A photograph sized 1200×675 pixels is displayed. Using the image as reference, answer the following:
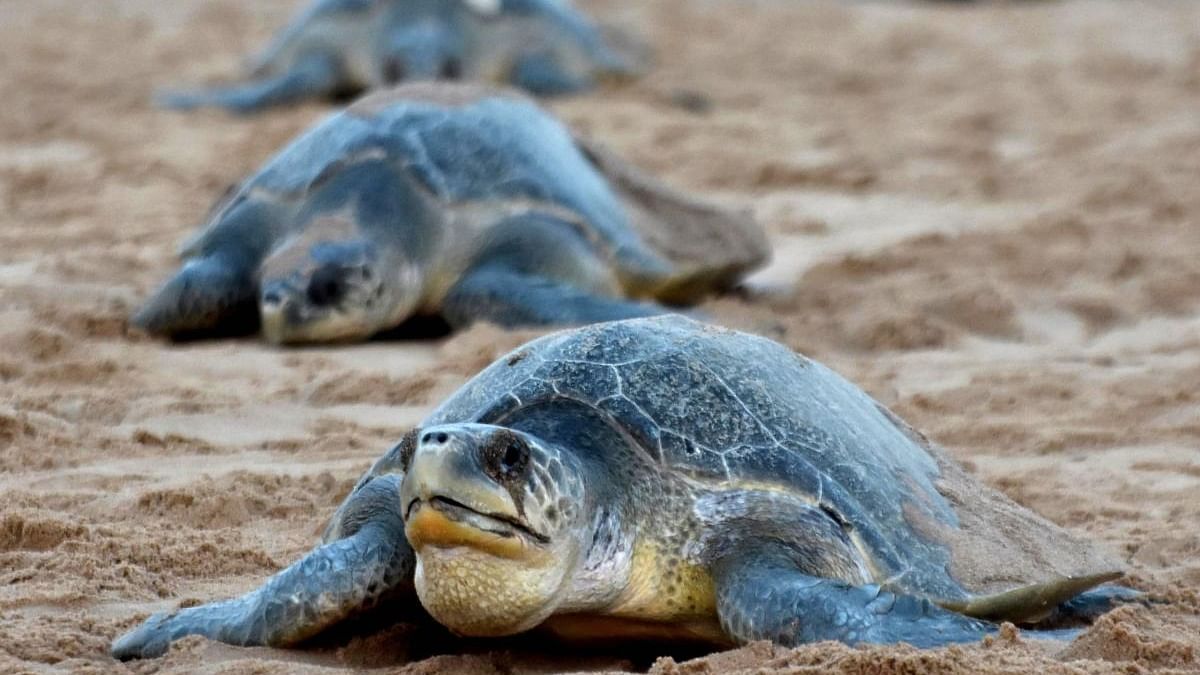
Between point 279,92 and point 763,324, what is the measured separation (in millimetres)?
4931

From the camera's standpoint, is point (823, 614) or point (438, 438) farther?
point (823, 614)

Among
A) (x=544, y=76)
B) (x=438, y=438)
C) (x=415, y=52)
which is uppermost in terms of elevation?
(x=438, y=438)

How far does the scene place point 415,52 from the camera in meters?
9.43

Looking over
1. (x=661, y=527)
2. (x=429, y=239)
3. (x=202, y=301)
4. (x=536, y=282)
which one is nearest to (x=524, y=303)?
(x=536, y=282)

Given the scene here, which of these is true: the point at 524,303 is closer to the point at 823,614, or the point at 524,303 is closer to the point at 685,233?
the point at 685,233

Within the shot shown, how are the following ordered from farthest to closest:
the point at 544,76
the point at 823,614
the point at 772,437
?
the point at 544,76, the point at 772,437, the point at 823,614

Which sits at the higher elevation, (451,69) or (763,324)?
(763,324)

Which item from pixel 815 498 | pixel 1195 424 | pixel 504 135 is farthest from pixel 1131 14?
pixel 815 498

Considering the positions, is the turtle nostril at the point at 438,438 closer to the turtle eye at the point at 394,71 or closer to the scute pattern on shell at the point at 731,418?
the scute pattern on shell at the point at 731,418

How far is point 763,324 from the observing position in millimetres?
5051

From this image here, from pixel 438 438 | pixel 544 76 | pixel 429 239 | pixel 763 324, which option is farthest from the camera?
pixel 544 76

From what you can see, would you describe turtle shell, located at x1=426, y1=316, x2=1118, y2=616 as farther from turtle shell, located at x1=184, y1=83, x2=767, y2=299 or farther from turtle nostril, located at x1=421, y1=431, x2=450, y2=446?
turtle shell, located at x1=184, y1=83, x2=767, y2=299

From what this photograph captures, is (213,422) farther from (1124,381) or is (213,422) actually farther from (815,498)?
(1124,381)

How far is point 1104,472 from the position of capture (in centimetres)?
383
